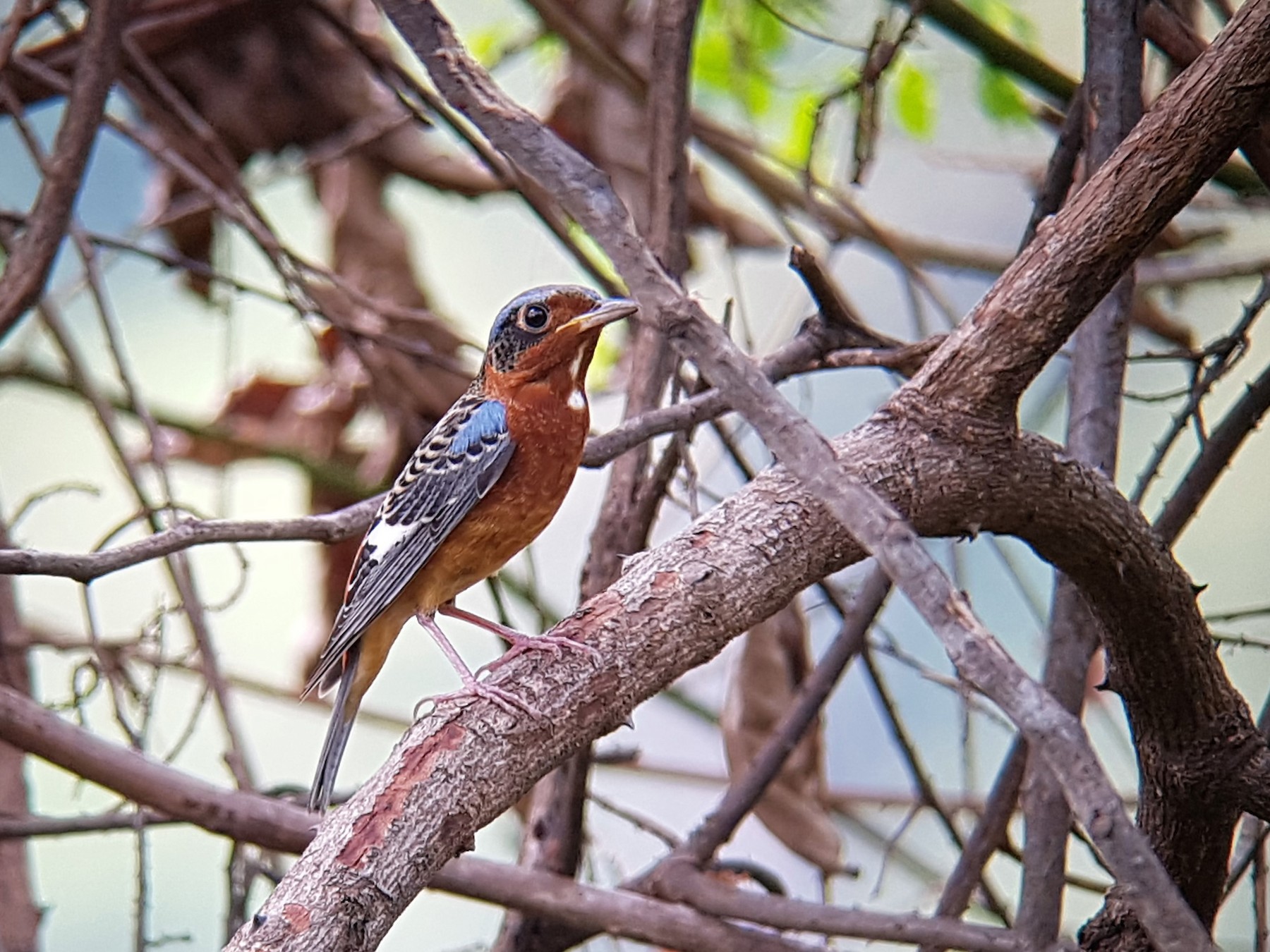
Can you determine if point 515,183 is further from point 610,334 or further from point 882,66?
point 610,334

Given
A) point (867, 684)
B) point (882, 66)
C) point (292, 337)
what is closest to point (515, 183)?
point (882, 66)

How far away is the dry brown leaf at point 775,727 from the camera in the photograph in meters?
4.00

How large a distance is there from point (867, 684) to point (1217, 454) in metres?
2.96

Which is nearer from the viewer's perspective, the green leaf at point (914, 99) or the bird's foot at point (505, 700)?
the bird's foot at point (505, 700)

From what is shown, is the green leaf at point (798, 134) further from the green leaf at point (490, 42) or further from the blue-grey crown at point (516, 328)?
the blue-grey crown at point (516, 328)

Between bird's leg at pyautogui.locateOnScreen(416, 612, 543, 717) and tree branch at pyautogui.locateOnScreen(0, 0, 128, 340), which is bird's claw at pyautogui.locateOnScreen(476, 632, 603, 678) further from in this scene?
tree branch at pyautogui.locateOnScreen(0, 0, 128, 340)

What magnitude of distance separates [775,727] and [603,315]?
4.81 feet

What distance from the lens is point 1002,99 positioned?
524 cm

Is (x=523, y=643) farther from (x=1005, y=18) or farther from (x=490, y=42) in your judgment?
(x=490, y=42)

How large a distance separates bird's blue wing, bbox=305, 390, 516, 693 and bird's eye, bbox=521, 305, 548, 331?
0.74 ft

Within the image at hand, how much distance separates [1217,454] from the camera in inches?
132

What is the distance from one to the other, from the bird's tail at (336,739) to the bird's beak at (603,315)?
3.48ft

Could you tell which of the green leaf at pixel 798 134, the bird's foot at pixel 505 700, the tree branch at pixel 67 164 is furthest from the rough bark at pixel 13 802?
the green leaf at pixel 798 134

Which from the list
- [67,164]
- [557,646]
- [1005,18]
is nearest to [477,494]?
[557,646]
